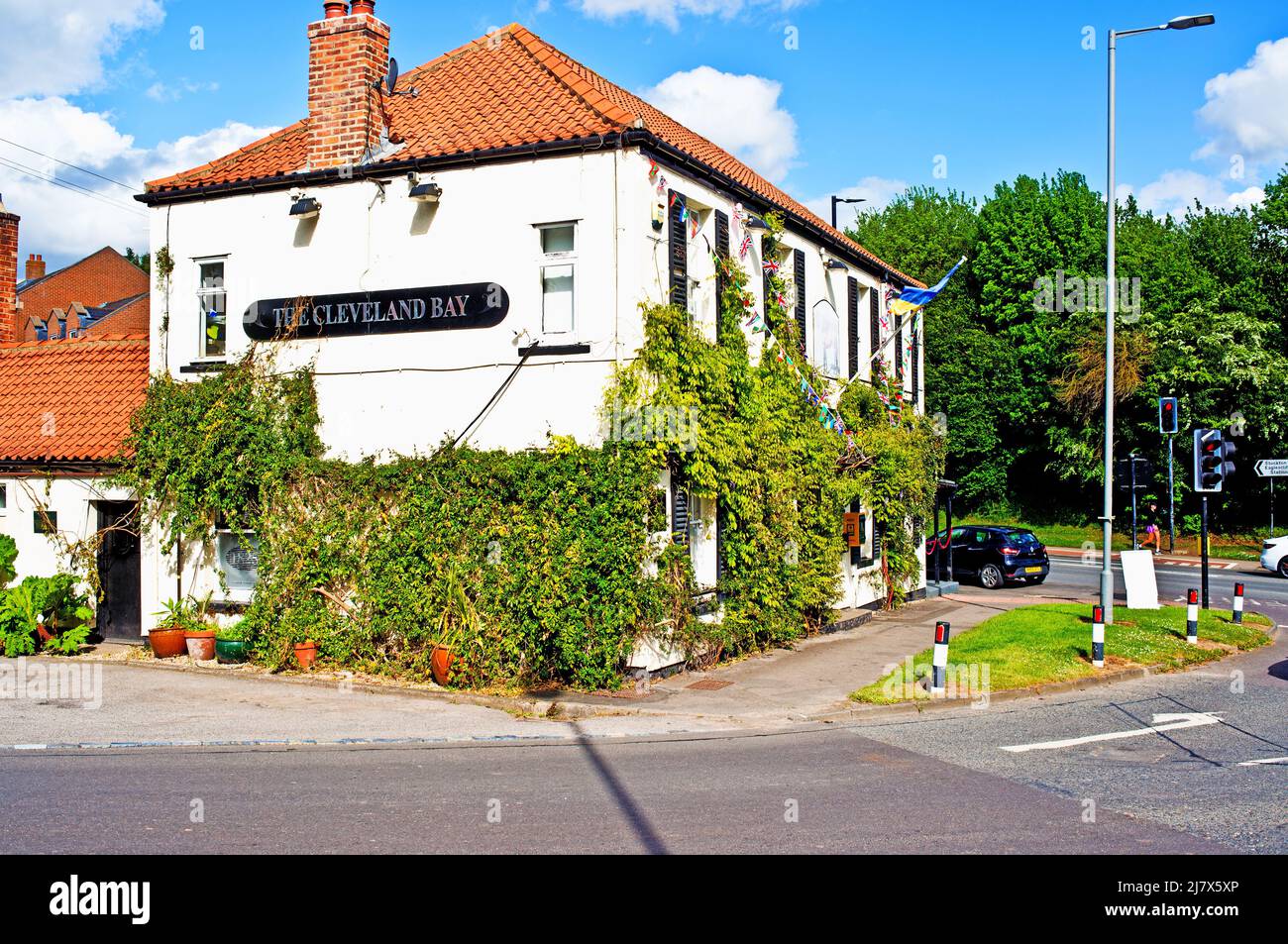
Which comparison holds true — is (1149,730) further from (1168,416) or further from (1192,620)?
(1168,416)

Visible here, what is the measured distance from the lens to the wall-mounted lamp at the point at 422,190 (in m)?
14.8

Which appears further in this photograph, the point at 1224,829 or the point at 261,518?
the point at 261,518

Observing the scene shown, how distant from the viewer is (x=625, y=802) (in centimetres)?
829

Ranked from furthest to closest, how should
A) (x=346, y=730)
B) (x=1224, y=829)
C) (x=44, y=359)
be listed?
(x=44, y=359) < (x=346, y=730) < (x=1224, y=829)

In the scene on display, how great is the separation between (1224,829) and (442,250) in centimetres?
1159

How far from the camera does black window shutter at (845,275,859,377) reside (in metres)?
22.1

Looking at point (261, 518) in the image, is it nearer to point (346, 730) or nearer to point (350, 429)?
point (350, 429)

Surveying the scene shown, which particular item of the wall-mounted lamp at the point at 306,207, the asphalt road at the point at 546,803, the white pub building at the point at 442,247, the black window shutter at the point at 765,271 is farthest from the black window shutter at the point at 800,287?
the asphalt road at the point at 546,803

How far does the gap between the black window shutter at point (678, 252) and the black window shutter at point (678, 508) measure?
2.37 metres

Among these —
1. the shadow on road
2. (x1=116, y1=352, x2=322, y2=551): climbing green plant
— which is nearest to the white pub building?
(x1=116, y1=352, x2=322, y2=551): climbing green plant

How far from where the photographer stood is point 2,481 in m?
17.5

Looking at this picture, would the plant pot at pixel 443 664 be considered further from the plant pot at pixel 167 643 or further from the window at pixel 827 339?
the window at pixel 827 339

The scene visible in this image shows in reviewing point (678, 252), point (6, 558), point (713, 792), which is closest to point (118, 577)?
point (6, 558)
